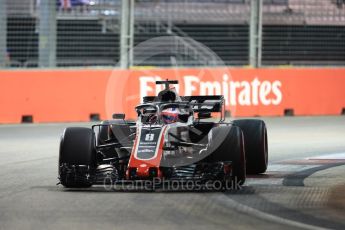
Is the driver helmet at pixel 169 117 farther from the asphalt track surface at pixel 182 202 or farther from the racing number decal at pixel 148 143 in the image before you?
the asphalt track surface at pixel 182 202

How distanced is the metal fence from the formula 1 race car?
934 cm

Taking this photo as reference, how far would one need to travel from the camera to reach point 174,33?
69.3 feet

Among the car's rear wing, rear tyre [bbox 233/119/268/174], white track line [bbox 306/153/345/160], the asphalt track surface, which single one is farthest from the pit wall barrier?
rear tyre [bbox 233/119/268/174]

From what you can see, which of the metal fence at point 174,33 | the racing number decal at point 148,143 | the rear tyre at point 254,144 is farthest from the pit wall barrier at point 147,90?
the racing number decal at point 148,143

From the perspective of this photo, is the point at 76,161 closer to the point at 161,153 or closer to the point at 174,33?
the point at 161,153

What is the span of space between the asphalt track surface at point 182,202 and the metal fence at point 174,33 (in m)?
6.68

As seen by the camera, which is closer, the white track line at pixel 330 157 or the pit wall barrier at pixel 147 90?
the white track line at pixel 330 157

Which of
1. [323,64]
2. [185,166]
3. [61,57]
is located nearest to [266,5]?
[323,64]

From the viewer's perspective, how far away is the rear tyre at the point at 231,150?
9.92 m

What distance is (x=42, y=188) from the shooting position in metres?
10.4

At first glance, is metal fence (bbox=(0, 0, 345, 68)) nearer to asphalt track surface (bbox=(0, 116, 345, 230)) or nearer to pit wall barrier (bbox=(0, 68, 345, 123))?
pit wall barrier (bbox=(0, 68, 345, 123))

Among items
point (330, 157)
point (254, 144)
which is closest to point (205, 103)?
point (254, 144)

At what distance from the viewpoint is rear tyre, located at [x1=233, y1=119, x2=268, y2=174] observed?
11258mm

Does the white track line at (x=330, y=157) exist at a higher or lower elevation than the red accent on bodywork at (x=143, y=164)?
lower
